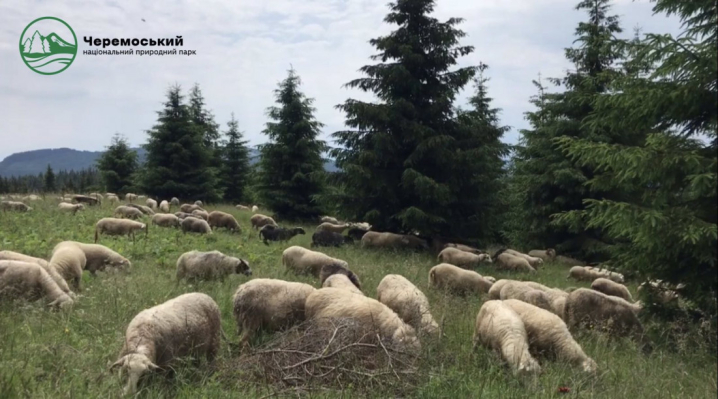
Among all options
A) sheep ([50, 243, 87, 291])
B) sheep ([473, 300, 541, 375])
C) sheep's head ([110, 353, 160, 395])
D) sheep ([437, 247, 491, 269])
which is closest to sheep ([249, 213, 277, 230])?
sheep ([437, 247, 491, 269])

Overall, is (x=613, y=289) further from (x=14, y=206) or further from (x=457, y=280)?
(x=14, y=206)

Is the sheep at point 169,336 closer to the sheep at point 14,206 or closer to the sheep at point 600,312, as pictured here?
the sheep at point 600,312

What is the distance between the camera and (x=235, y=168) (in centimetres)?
3853

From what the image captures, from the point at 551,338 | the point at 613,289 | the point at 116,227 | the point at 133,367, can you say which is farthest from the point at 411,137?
the point at 133,367

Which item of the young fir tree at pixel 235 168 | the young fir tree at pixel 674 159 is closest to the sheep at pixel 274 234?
the young fir tree at pixel 674 159

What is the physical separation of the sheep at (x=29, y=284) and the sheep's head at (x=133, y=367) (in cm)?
281

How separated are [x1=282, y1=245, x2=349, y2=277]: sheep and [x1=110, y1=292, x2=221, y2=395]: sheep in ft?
15.9

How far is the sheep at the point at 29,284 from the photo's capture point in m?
6.49

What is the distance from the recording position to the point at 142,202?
2506 cm

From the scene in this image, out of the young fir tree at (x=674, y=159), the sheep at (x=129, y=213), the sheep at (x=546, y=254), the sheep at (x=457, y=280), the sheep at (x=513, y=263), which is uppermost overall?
the young fir tree at (x=674, y=159)

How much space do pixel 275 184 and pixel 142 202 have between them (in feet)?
22.8

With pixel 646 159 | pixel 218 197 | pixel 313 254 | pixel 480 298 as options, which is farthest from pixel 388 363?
pixel 218 197

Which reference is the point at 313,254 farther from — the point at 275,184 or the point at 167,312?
the point at 275,184

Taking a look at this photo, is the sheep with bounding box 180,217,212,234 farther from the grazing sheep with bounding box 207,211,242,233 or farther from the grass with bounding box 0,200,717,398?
the grass with bounding box 0,200,717,398
